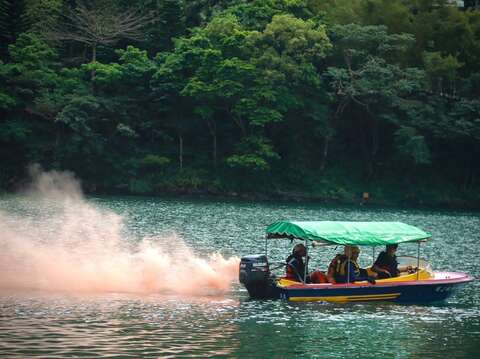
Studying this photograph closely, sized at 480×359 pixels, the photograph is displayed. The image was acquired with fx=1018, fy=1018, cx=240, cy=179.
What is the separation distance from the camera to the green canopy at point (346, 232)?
30375 millimetres

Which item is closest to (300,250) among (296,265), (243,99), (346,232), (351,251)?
(296,265)

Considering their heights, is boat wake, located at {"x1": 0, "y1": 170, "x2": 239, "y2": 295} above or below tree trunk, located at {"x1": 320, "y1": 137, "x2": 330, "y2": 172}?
below

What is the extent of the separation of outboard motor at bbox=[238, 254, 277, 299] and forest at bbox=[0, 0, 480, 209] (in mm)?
44848

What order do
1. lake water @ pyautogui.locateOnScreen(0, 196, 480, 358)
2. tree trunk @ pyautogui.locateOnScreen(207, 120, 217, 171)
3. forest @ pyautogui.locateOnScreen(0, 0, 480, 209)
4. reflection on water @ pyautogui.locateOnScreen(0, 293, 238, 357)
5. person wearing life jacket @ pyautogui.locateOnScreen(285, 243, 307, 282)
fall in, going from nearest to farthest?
reflection on water @ pyautogui.locateOnScreen(0, 293, 238, 357) < lake water @ pyautogui.locateOnScreen(0, 196, 480, 358) < person wearing life jacket @ pyautogui.locateOnScreen(285, 243, 307, 282) < forest @ pyautogui.locateOnScreen(0, 0, 480, 209) < tree trunk @ pyautogui.locateOnScreen(207, 120, 217, 171)

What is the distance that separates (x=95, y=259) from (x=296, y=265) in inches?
383

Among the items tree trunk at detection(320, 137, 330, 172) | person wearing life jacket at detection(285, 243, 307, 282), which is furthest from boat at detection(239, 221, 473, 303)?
tree trunk at detection(320, 137, 330, 172)

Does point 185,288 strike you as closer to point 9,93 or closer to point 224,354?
point 224,354

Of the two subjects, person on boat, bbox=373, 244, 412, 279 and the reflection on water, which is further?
person on boat, bbox=373, 244, 412, 279

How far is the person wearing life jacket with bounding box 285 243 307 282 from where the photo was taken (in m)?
30.5

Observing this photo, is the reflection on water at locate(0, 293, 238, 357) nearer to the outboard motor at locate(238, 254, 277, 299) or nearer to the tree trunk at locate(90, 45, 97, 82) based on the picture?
the outboard motor at locate(238, 254, 277, 299)

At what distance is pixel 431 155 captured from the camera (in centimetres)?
8219

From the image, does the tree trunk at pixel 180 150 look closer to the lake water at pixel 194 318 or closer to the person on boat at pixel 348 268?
the lake water at pixel 194 318

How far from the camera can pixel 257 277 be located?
99.0ft

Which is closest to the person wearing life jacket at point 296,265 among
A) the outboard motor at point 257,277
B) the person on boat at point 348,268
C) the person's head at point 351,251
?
the outboard motor at point 257,277
